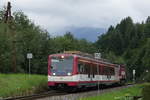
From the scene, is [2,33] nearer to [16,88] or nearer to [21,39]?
[21,39]

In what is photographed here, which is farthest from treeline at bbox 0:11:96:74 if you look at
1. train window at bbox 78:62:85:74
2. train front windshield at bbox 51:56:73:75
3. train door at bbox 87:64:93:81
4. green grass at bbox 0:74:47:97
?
train window at bbox 78:62:85:74

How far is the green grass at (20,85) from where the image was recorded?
91.9 ft

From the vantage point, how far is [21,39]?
54.7 m

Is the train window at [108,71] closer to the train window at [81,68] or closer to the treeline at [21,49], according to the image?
the train window at [81,68]

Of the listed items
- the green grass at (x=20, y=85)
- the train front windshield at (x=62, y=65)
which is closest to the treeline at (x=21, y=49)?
the green grass at (x=20, y=85)

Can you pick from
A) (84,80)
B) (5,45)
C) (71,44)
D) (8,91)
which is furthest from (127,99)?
(71,44)

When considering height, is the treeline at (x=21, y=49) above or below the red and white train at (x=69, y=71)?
above

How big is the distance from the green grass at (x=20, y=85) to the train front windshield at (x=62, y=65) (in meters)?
2.11

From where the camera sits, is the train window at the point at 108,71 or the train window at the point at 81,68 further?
the train window at the point at 108,71

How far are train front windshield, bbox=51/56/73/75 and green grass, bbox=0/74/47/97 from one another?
211 centimetres

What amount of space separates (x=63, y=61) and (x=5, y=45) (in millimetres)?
15171

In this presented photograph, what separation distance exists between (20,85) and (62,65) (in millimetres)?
3946

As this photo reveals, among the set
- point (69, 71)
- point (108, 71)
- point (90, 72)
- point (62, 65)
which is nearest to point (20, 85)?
point (62, 65)

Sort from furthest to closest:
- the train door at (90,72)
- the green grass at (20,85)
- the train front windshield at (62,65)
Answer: the train door at (90,72) → the train front windshield at (62,65) → the green grass at (20,85)
